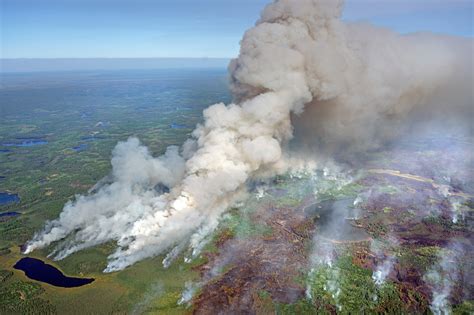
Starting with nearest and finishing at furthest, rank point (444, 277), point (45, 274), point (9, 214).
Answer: point (444, 277) < point (45, 274) < point (9, 214)

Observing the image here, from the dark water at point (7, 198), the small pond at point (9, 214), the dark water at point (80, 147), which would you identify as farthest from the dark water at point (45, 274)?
the dark water at point (80, 147)

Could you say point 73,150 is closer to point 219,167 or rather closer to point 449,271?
point 219,167

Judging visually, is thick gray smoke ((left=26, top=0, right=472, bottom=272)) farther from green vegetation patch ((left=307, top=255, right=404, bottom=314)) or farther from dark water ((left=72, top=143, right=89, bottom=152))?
dark water ((left=72, top=143, right=89, bottom=152))

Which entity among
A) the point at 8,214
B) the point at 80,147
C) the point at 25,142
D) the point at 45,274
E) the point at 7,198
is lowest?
the point at 25,142

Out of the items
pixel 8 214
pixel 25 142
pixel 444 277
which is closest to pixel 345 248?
pixel 444 277

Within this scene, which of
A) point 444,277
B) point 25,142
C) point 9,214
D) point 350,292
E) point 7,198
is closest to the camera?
point 350,292

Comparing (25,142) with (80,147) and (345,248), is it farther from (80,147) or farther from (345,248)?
(345,248)

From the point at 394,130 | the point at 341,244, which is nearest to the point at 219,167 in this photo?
the point at 341,244
